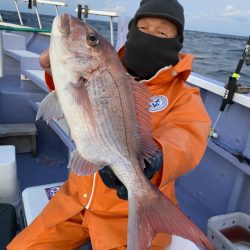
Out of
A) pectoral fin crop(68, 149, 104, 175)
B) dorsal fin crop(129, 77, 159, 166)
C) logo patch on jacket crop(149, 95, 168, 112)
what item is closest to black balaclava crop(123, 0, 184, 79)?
logo patch on jacket crop(149, 95, 168, 112)

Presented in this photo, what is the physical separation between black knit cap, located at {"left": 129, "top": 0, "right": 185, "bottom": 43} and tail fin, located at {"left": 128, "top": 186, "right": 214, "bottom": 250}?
120 centimetres

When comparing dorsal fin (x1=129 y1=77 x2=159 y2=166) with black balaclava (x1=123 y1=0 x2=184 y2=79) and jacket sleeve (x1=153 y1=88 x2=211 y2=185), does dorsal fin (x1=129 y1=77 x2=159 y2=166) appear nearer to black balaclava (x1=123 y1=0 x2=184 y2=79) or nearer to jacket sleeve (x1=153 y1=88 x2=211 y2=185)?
jacket sleeve (x1=153 y1=88 x2=211 y2=185)

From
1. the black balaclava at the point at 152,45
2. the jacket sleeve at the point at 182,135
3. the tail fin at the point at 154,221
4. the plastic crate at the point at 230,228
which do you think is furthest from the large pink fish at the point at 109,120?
the plastic crate at the point at 230,228

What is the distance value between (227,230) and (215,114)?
132 cm

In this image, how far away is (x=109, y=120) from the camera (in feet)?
4.64

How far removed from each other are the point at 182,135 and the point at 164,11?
0.89 m

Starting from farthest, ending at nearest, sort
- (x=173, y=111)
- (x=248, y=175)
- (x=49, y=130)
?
(x=49, y=130) < (x=248, y=175) < (x=173, y=111)

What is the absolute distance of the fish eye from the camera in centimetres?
138

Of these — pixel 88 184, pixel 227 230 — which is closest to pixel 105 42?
pixel 88 184

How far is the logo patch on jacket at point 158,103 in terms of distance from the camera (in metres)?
2.01

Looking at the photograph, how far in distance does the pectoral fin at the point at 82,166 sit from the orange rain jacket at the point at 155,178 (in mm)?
356

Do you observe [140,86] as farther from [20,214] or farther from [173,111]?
[20,214]

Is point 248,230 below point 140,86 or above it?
below

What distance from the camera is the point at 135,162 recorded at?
1452 millimetres
